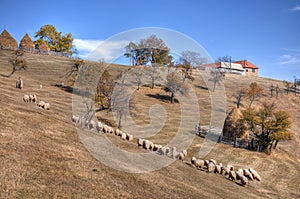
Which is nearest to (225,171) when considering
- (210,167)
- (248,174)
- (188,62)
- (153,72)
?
(210,167)

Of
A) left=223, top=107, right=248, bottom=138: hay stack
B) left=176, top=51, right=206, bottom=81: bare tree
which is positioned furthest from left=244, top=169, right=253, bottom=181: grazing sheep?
left=176, top=51, right=206, bottom=81: bare tree

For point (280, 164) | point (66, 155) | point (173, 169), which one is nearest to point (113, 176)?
point (66, 155)

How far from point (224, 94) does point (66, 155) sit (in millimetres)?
86208

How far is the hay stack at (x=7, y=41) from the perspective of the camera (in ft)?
360

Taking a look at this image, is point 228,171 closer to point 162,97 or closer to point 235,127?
point 235,127

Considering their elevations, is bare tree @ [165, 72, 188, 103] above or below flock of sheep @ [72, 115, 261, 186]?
above

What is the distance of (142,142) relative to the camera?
101 ft

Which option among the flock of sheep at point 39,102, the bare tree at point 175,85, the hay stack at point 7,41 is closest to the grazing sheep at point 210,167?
the flock of sheep at point 39,102

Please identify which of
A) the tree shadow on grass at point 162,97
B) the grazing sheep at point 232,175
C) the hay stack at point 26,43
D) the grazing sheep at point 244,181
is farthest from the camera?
the hay stack at point 26,43

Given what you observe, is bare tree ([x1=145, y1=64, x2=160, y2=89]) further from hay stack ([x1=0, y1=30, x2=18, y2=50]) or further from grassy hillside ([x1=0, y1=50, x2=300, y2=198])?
hay stack ([x1=0, y1=30, x2=18, y2=50])

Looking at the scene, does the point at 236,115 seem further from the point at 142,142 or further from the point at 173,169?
the point at 173,169

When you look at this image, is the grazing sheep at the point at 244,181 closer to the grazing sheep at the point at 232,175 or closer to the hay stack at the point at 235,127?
the grazing sheep at the point at 232,175

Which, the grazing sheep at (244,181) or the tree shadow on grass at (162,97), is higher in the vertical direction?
the tree shadow on grass at (162,97)

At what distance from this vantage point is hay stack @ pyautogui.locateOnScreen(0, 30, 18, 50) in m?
110
